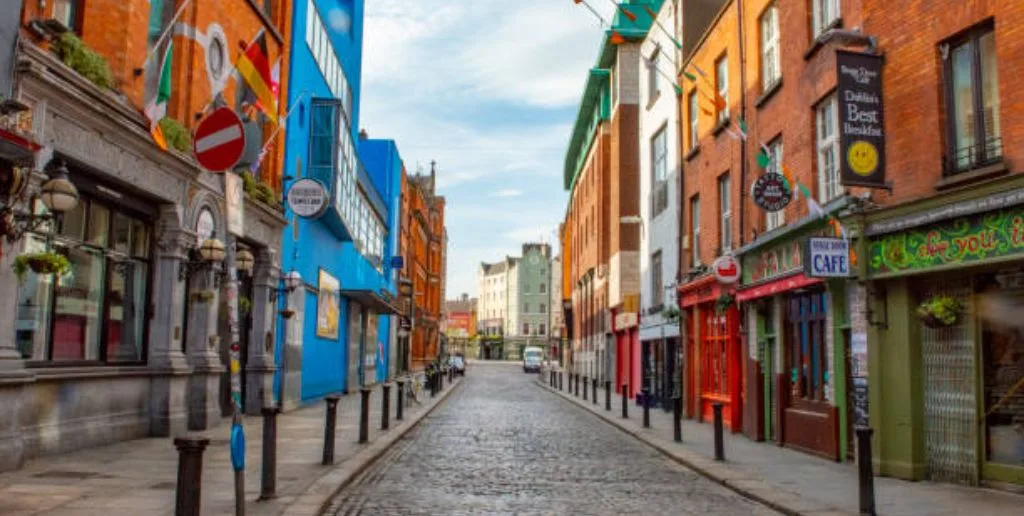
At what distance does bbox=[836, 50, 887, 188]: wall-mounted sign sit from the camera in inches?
475

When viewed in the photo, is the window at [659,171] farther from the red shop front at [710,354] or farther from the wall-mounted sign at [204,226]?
the wall-mounted sign at [204,226]

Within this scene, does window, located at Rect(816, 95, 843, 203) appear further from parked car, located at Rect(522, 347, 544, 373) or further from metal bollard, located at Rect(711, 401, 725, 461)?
parked car, located at Rect(522, 347, 544, 373)

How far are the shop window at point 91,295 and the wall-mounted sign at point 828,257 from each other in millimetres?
10348

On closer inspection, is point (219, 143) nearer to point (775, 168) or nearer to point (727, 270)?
point (775, 168)

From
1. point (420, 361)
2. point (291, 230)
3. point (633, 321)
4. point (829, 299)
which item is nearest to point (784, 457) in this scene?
point (829, 299)

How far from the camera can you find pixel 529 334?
135625mm

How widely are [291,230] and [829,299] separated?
1400cm

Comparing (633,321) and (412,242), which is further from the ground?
(412,242)

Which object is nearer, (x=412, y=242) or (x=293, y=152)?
(x=293, y=152)

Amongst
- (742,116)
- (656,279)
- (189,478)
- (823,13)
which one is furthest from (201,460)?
(656,279)

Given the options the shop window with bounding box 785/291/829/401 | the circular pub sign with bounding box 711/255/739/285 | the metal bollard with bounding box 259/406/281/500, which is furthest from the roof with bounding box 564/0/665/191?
the metal bollard with bounding box 259/406/281/500

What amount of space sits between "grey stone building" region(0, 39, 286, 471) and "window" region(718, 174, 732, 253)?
36.2ft

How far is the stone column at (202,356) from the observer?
1598 cm

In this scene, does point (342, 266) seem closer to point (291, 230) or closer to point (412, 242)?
point (291, 230)
